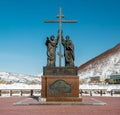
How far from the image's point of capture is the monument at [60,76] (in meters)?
25.3

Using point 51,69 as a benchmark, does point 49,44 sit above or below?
above

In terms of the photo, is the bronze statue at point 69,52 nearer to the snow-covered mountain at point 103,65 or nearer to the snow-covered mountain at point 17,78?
the snow-covered mountain at point 17,78

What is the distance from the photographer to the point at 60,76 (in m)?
25.4

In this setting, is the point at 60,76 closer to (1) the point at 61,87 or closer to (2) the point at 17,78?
(1) the point at 61,87

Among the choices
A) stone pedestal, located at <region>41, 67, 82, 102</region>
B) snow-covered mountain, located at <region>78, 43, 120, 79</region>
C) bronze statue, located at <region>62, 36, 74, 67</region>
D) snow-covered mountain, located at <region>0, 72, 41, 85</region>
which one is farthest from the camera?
snow-covered mountain, located at <region>78, 43, 120, 79</region>

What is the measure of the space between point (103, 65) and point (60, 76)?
333 ft

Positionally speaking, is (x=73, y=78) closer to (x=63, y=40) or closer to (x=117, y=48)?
(x=63, y=40)

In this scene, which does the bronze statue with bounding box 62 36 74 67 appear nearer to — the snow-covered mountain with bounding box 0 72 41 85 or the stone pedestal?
the stone pedestal

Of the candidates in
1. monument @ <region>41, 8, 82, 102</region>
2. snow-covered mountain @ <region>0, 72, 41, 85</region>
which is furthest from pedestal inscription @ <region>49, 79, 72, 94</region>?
snow-covered mountain @ <region>0, 72, 41, 85</region>

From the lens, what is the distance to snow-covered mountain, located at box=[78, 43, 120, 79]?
117 m

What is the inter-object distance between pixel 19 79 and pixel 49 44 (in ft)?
166

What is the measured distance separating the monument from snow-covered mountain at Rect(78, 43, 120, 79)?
278 feet

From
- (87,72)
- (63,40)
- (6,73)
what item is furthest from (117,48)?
A: (63,40)

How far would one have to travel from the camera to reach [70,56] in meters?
26.0
